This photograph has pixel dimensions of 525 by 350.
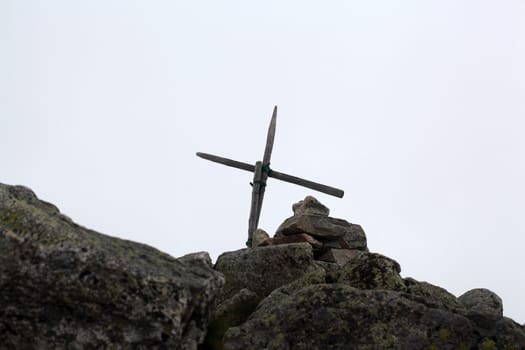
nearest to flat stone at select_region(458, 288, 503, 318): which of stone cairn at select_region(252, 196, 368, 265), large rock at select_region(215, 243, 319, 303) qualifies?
large rock at select_region(215, 243, 319, 303)

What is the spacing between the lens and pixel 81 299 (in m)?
8.08

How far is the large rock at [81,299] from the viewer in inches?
316

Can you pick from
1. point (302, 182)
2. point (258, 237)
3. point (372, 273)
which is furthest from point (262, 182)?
point (372, 273)

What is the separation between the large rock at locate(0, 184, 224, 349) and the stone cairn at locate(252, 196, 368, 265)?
1276cm

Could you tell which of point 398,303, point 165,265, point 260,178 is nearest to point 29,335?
point 165,265

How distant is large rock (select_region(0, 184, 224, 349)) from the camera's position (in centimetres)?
804

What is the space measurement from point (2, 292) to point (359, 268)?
6622 mm

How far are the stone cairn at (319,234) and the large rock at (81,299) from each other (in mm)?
12762

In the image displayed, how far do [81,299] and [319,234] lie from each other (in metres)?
14.6

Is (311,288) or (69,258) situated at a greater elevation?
(311,288)

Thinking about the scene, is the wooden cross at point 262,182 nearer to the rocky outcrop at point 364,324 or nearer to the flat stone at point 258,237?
the flat stone at point 258,237

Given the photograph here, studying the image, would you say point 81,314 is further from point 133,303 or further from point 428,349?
point 428,349

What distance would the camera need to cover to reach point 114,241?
9289 millimetres

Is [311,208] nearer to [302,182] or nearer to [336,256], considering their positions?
[302,182]
